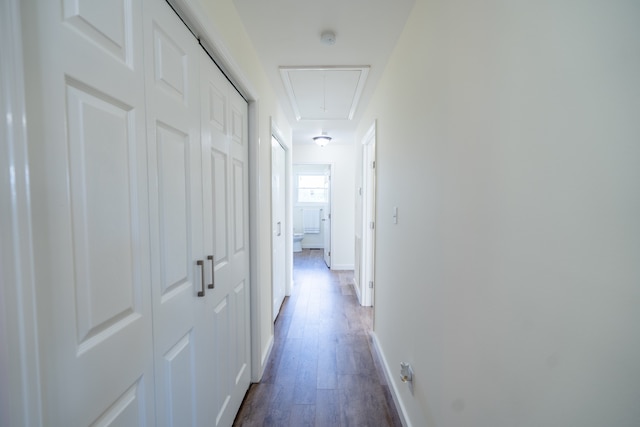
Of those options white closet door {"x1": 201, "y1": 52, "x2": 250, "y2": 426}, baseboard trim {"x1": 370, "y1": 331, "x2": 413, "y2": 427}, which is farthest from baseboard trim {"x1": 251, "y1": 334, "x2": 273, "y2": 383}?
baseboard trim {"x1": 370, "y1": 331, "x2": 413, "y2": 427}

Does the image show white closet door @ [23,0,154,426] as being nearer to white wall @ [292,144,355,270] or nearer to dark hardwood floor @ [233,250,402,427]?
dark hardwood floor @ [233,250,402,427]

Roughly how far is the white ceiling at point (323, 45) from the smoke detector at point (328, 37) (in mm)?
25

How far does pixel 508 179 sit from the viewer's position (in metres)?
0.69

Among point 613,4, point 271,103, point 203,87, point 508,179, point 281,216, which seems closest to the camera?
point 613,4

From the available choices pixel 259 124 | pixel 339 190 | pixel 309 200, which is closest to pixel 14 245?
pixel 259 124

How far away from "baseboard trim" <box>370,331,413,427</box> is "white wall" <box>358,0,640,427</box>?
0.35 metres

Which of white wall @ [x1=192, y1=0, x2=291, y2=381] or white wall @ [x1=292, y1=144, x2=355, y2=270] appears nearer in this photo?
white wall @ [x1=192, y1=0, x2=291, y2=381]

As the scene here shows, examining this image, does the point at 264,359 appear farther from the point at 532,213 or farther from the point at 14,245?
the point at 532,213

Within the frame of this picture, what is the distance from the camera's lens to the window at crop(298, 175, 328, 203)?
7.29 meters

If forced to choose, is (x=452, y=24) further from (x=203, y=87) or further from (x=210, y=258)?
(x=210, y=258)

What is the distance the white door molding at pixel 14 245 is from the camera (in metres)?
0.44

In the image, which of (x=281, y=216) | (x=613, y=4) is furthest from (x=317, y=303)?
(x=613, y=4)

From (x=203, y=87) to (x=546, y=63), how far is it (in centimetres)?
122

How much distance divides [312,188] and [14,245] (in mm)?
6896
